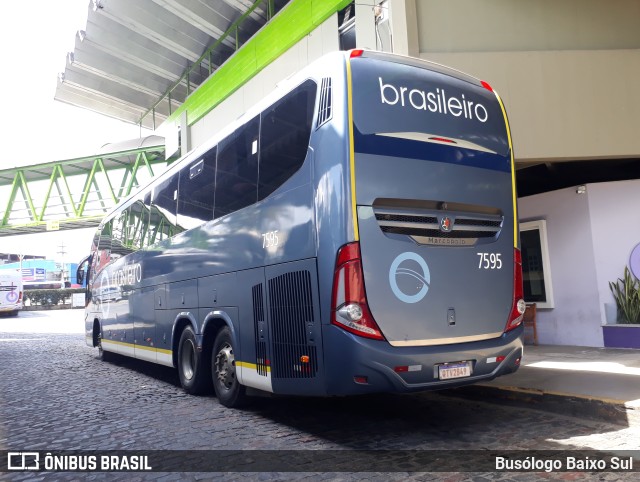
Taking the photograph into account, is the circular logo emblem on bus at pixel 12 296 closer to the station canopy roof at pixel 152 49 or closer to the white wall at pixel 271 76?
the station canopy roof at pixel 152 49

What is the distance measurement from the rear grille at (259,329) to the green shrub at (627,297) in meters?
7.43

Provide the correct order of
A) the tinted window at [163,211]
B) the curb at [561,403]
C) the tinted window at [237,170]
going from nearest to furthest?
1. the curb at [561,403]
2. the tinted window at [237,170]
3. the tinted window at [163,211]

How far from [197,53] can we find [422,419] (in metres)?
18.1

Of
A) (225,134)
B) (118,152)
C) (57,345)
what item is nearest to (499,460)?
(225,134)

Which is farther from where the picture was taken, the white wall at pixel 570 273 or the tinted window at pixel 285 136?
the white wall at pixel 570 273

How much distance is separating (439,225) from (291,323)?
1710 mm

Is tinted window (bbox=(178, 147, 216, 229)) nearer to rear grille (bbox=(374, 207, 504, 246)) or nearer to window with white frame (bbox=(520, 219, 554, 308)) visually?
rear grille (bbox=(374, 207, 504, 246))

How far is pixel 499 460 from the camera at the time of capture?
14.5 feet

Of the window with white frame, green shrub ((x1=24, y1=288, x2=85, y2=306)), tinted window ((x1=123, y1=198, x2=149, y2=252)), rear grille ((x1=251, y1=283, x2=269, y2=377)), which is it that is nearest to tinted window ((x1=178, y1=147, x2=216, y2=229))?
rear grille ((x1=251, y1=283, x2=269, y2=377))

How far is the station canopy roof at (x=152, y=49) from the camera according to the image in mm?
17328

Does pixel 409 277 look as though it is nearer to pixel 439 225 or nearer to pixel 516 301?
pixel 439 225

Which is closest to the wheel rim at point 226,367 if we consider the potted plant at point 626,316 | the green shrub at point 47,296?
the potted plant at point 626,316

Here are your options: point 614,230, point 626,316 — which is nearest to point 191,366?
point 626,316

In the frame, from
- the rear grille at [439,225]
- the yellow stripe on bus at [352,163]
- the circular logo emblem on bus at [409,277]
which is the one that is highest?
the yellow stripe on bus at [352,163]
